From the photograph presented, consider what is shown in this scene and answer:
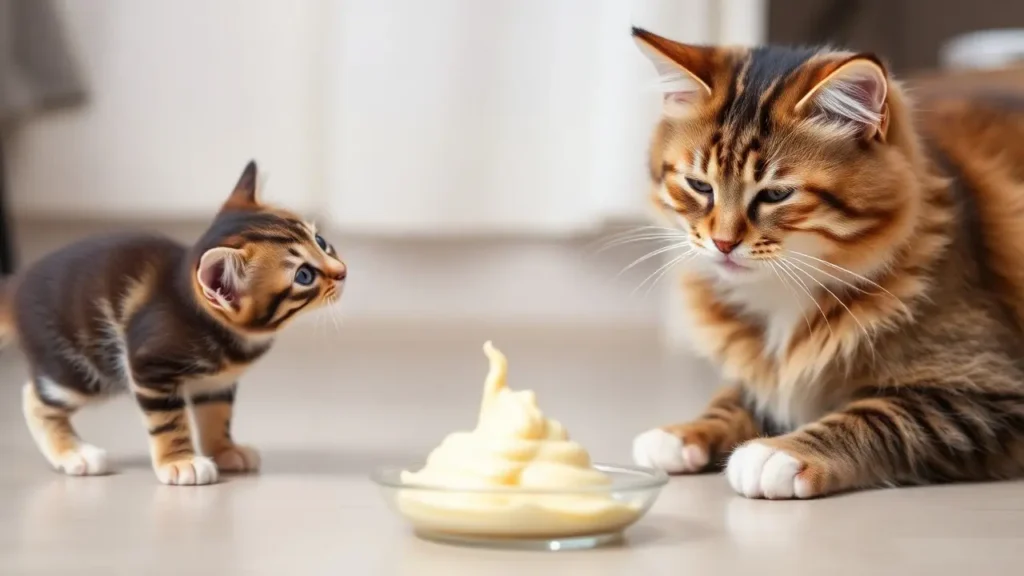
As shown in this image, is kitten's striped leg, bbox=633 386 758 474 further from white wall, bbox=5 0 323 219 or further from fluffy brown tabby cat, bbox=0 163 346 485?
white wall, bbox=5 0 323 219

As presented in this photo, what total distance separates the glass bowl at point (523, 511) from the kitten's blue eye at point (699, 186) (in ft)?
1.52

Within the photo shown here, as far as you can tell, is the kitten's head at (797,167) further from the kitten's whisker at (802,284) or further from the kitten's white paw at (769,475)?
the kitten's white paw at (769,475)

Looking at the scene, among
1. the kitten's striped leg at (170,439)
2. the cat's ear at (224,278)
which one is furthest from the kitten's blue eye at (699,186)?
the kitten's striped leg at (170,439)

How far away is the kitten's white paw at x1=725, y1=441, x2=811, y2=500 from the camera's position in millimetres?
1271

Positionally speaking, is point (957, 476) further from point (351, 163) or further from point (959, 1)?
point (959, 1)

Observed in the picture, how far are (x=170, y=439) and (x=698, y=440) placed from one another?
66cm

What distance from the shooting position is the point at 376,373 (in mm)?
2572

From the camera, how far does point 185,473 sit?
132 centimetres

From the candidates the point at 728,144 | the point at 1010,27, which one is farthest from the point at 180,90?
the point at 1010,27

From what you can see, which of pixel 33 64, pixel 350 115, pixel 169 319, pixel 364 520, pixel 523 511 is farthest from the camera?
pixel 350 115

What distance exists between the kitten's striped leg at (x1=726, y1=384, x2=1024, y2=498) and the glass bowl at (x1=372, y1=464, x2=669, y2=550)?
0.94ft

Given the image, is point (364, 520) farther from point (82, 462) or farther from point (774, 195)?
point (774, 195)

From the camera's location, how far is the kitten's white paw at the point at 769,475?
4.17ft

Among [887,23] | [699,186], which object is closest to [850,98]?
[699,186]
